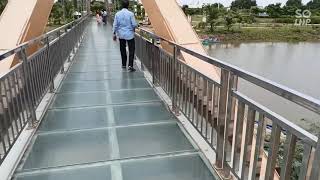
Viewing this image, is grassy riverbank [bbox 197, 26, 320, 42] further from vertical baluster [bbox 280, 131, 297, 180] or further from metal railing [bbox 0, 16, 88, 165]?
vertical baluster [bbox 280, 131, 297, 180]

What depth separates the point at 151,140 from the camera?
3525mm

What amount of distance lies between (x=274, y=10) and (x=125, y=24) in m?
95.1

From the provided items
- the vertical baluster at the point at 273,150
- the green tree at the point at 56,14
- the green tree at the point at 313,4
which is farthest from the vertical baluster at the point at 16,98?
the green tree at the point at 313,4

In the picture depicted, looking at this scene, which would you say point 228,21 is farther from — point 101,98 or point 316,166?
point 316,166

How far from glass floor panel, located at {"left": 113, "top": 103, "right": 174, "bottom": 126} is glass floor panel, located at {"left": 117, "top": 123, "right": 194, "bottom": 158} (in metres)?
0.23

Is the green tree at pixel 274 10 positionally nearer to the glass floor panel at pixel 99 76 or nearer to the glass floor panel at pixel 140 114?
the glass floor panel at pixel 99 76

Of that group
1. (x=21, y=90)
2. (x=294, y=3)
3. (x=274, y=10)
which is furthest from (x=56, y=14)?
(x=294, y=3)

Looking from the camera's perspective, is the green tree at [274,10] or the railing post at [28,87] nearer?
the railing post at [28,87]

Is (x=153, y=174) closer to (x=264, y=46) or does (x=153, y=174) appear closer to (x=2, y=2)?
(x=2, y=2)

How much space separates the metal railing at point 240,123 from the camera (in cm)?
170

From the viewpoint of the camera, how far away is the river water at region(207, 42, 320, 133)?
24172mm

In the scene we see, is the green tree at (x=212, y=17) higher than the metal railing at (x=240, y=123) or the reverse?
the reverse

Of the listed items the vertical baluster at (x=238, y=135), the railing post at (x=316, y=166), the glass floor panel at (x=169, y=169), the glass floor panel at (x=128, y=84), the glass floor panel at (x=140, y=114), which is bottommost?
the glass floor panel at (x=169, y=169)

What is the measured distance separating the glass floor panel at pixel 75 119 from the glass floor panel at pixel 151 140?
0.42 m
